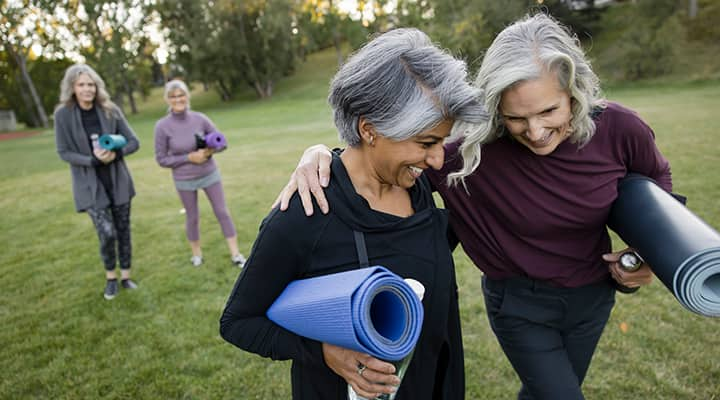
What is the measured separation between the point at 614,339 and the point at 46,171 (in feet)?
54.6

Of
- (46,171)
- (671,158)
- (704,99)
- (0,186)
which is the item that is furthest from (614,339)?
(704,99)

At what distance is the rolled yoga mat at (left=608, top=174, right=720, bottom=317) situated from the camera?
1517mm

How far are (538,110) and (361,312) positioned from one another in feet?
3.93

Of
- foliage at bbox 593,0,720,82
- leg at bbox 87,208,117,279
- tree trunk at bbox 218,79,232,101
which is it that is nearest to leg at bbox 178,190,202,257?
leg at bbox 87,208,117,279

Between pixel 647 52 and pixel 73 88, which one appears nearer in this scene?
pixel 73 88

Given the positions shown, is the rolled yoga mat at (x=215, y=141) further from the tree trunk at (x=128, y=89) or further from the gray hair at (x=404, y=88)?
the tree trunk at (x=128, y=89)

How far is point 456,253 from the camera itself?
5.92 m

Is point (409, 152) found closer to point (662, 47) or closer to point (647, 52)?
point (662, 47)

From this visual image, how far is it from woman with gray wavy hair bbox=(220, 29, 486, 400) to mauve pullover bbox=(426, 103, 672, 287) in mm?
448

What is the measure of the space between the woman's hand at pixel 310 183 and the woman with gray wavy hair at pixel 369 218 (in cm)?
3

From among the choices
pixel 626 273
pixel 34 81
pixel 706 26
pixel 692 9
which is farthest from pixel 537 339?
pixel 34 81

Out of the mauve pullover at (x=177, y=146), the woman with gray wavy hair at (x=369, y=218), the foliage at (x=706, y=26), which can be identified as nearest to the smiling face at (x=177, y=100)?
the mauve pullover at (x=177, y=146)

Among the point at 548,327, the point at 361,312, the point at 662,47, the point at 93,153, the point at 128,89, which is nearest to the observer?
the point at 361,312

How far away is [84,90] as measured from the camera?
4.79 metres
